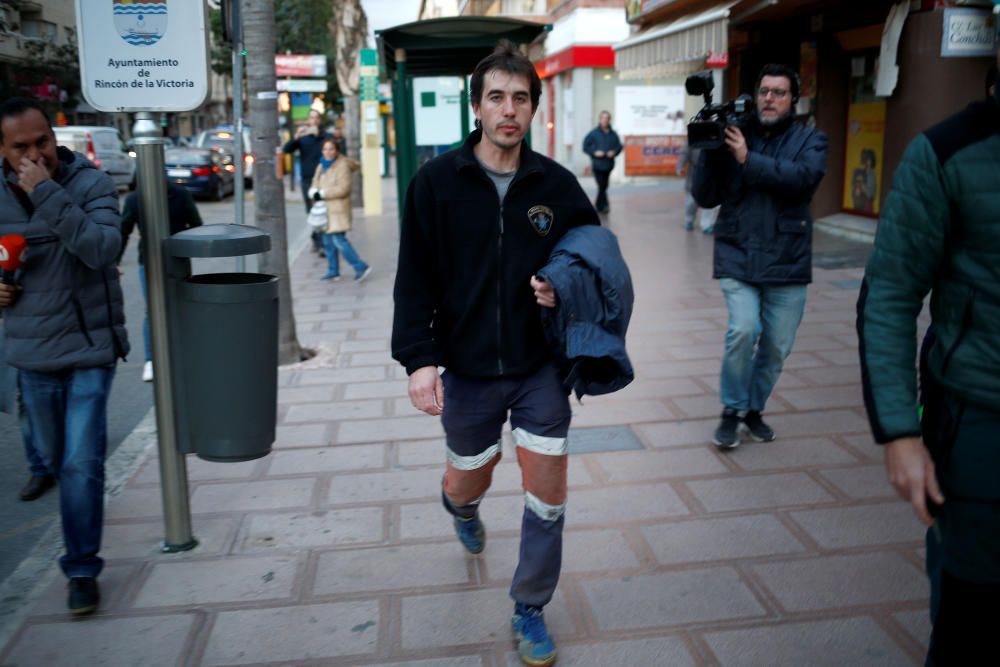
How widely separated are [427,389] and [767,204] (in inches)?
94.7

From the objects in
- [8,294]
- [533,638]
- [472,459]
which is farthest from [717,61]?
[533,638]

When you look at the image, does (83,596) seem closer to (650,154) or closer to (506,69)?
(506,69)

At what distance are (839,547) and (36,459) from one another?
3.68 meters

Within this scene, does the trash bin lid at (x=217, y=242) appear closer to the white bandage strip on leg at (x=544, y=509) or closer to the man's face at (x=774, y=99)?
the white bandage strip on leg at (x=544, y=509)

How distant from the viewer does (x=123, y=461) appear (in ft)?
16.5

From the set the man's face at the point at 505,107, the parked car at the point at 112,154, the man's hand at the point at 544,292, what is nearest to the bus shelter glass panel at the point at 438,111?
the parked car at the point at 112,154

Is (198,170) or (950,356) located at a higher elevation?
(950,356)

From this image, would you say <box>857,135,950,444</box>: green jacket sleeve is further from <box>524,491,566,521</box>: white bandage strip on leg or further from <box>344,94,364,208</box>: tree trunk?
<box>344,94,364,208</box>: tree trunk

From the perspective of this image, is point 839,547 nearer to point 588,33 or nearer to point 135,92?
point 135,92

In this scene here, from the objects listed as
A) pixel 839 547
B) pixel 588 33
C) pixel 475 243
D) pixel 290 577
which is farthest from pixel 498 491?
pixel 588 33

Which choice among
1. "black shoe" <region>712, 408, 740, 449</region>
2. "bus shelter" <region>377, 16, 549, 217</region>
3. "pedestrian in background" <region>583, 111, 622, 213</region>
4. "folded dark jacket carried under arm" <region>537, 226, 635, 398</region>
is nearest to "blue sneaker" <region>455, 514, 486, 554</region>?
"folded dark jacket carried under arm" <region>537, 226, 635, 398</region>

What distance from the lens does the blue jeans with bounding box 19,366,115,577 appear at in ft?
11.1

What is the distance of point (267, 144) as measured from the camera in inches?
269

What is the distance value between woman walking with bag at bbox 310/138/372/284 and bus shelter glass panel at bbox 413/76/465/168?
87.5 inches
